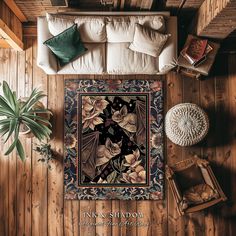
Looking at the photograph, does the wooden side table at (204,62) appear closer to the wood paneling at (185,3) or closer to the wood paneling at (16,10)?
the wood paneling at (185,3)

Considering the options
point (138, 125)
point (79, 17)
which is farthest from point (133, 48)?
point (138, 125)

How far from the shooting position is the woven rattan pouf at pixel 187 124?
130 inches

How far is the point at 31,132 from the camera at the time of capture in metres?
3.28

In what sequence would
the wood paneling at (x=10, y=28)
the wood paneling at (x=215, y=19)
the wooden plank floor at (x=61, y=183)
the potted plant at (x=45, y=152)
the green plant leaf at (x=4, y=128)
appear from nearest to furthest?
1. the wood paneling at (x=215, y=19)
2. the wood paneling at (x=10, y=28)
3. the green plant leaf at (x=4, y=128)
4. the potted plant at (x=45, y=152)
5. the wooden plank floor at (x=61, y=183)

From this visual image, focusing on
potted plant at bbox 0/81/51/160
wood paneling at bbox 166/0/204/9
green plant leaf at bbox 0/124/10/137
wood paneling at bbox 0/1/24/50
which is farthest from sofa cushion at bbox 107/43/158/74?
green plant leaf at bbox 0/124/10/137

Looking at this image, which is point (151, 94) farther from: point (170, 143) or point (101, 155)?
point (101, 155)

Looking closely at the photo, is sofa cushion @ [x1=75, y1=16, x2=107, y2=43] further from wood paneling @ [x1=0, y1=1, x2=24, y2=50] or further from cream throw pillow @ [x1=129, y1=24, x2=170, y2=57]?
wood paneling @ [x1=0, y1=1, x2=24, y2=50]

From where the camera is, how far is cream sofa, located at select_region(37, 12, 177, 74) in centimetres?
313

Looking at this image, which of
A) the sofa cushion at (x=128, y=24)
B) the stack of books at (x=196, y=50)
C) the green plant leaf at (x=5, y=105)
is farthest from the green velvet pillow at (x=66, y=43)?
the stack of books at (x=196, y=50)

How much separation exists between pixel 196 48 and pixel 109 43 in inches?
33.7

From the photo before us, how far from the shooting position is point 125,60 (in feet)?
10.7

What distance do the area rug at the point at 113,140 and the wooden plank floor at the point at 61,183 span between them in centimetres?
11

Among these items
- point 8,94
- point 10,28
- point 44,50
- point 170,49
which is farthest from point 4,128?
point 170,49

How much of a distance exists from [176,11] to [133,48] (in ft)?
2.07
